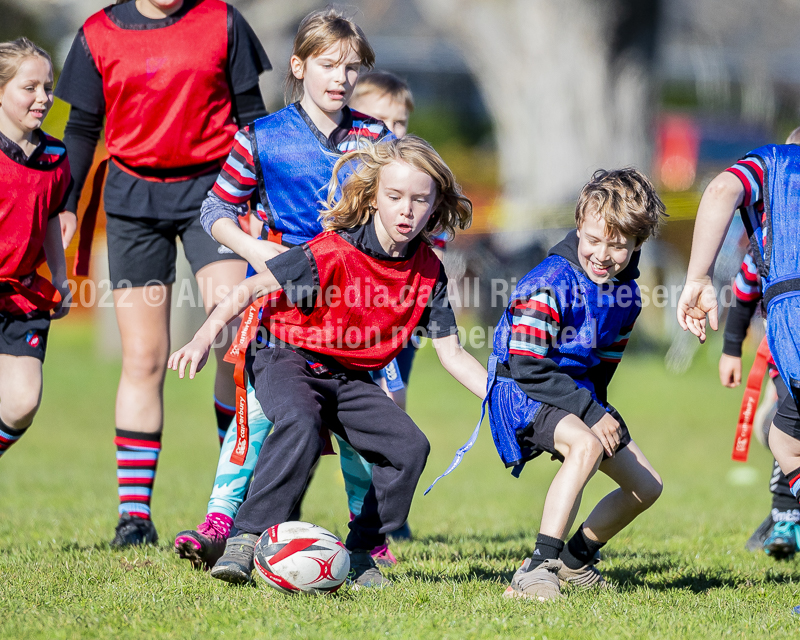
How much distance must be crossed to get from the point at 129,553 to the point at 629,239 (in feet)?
8.30

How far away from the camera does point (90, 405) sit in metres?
11.5

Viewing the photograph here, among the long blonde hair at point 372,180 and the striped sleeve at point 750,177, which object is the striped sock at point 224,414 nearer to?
→ the long blonde hair at point 372,180

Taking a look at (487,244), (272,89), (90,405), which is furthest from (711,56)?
(90,405)

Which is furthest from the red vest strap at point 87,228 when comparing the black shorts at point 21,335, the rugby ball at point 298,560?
the rugby ball at point 298,560

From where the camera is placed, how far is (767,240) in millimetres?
3607

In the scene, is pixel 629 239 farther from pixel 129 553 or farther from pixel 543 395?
pixel 129 553

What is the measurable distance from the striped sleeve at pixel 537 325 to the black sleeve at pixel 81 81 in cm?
231

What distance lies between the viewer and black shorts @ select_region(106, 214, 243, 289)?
459 centimetres

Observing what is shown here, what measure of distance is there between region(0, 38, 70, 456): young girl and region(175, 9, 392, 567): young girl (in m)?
0.86

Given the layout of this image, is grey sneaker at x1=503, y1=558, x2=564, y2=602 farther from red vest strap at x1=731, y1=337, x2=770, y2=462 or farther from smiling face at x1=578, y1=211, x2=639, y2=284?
red vest strap at x1=731, y1=337, x2=770, y2=462

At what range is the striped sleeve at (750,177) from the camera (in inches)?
139

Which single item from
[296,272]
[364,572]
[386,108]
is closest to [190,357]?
[296,272]

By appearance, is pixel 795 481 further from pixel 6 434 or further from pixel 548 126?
pixel 548 126

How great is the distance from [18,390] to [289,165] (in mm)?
1552
